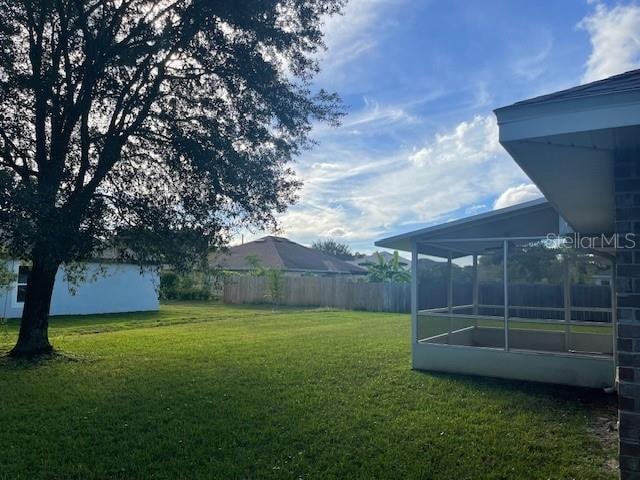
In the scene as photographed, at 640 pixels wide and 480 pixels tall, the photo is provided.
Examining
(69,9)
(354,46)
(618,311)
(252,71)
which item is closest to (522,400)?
(618,311)

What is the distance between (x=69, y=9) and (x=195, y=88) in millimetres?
2416

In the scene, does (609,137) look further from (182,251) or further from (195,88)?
(195,88)

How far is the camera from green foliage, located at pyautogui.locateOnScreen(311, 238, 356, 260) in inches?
2785

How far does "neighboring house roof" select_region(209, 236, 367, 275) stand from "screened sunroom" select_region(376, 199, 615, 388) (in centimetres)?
2189

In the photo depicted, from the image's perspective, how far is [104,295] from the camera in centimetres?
2033

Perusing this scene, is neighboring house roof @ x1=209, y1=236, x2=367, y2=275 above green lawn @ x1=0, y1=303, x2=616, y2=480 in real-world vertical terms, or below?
above

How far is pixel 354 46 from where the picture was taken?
36.1 ft

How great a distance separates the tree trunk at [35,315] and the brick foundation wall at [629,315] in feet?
31.4

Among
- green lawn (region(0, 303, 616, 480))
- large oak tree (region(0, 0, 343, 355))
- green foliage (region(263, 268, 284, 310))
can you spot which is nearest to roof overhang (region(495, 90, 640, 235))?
green lawn (region(0, 303, 616, 480))

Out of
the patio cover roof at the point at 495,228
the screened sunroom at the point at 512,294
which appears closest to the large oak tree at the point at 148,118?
the patio cover roof at the point at 495,228

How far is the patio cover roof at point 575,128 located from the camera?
2455 millimetres

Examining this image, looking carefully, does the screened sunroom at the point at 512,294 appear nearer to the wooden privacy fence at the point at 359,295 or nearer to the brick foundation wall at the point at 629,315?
the wooden privacy fence at the point at 359,295

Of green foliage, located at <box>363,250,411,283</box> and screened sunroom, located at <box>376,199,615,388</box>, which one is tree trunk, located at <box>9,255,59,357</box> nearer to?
screened sunroom, located at <box>376,199,615,388</box>

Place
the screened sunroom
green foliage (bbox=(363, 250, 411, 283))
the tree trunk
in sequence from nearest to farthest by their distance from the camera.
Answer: the screened sunroom < the tree trunk < green foliage (bbox=(363, 250, 411, 283))
